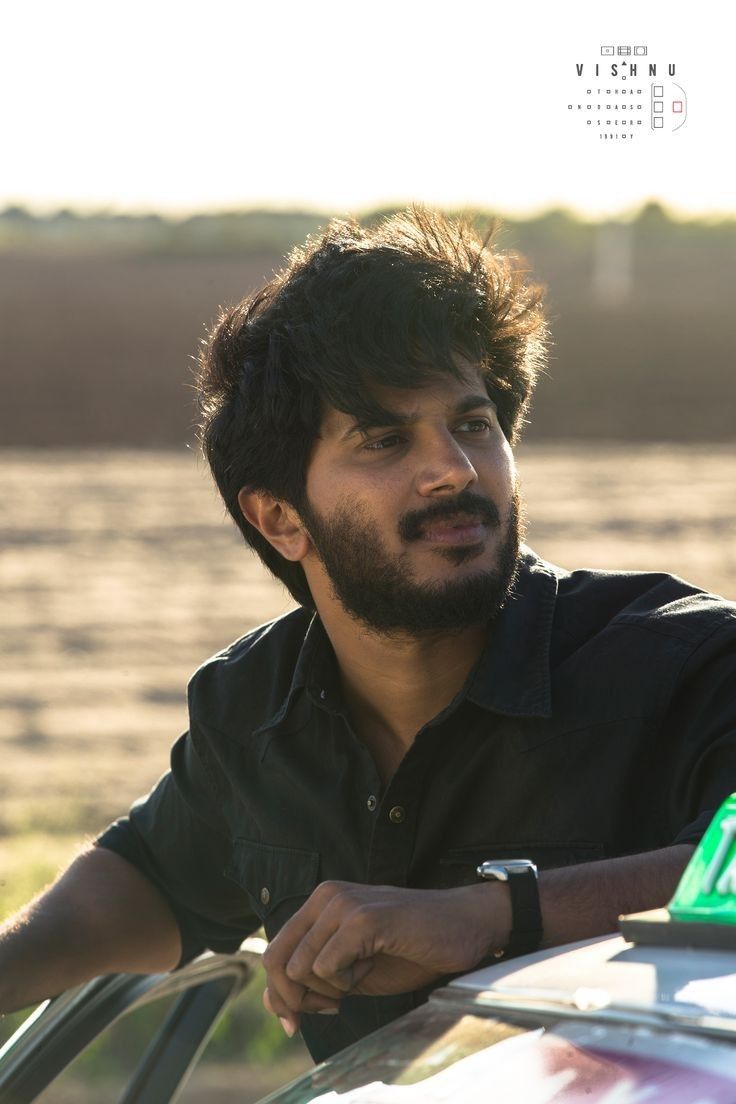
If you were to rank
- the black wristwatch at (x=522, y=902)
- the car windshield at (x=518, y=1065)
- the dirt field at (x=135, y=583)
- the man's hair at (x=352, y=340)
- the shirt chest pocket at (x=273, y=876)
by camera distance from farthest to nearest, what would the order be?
1. the dirt field at (x=135, y=583)
2. the man's hair at (x=352, y=340)
3. the shirt chest pocket at (x=273, y=876)
4. the black wristwatch at (x=522, y=902)
5. the car windshield at (x=518, y=1065)

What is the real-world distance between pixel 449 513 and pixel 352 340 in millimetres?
440

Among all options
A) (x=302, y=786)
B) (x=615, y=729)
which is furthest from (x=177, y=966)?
(x=615, y=729)

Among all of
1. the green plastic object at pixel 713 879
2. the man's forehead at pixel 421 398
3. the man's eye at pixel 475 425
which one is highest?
the man's forehead at pixel 421 398

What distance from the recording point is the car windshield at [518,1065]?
139 cm

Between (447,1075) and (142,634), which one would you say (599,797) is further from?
(142,634)

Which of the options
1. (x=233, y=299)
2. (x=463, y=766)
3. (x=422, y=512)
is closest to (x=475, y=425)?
(x=422, y=512)

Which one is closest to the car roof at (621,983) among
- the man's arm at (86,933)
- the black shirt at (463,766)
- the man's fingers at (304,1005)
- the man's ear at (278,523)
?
the man's fingers at (304,1005)

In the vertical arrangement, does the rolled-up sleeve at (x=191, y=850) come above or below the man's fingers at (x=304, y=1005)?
below

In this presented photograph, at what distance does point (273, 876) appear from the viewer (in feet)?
9.00

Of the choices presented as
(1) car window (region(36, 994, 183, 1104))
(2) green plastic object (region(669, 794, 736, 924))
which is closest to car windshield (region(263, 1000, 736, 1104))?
(2) green plastic object (region(669, 794, 736, 924))

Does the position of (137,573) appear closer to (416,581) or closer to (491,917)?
(416,581)

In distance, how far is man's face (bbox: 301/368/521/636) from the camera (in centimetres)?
258

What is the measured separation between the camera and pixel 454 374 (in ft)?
9.18

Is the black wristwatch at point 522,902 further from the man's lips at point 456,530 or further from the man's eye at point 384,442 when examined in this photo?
the man's eye at point 384,442
